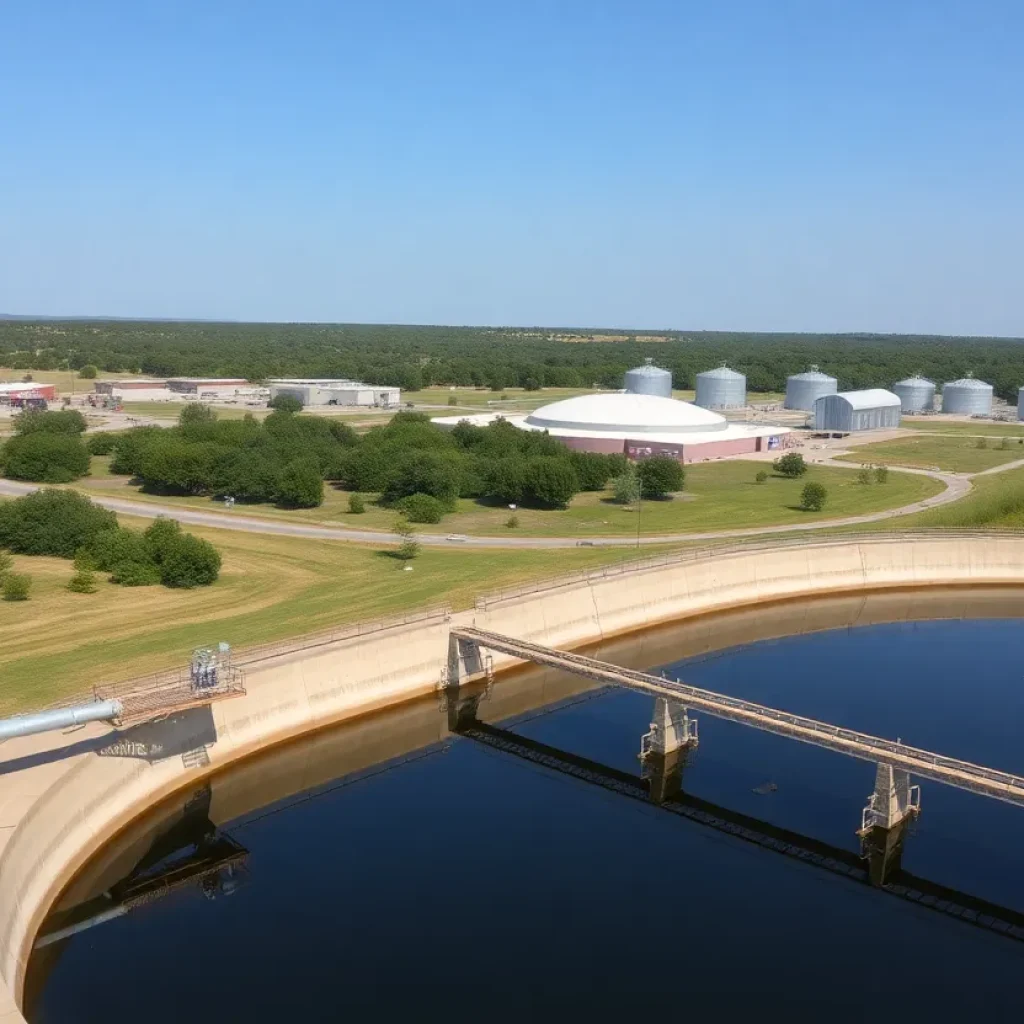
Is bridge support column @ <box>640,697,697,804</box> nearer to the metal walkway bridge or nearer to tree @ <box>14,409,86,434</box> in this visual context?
the metal walkway bridge

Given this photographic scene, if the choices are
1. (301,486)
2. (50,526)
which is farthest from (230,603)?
(301,486)

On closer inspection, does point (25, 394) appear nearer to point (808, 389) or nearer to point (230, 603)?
point (230, 603)

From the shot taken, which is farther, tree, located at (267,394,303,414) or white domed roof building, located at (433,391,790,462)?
tree, located at (267,394,303,414)

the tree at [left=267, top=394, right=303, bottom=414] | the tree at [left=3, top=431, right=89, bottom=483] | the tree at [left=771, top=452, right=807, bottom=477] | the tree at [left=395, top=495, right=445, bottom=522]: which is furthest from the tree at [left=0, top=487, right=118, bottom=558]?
the tree at [left=267, top=394, right=303, bottom=414]

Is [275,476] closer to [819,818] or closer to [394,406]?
[819,818]

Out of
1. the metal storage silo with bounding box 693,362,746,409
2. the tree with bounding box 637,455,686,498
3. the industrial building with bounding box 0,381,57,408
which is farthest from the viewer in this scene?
the metal storage silo with bounding box 693,362,746,409

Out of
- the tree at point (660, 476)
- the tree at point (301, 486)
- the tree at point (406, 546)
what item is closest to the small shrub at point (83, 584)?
the tree at point (406, 546)

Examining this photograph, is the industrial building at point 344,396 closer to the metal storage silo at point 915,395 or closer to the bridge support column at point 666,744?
the metal storage silo at point 915,395
